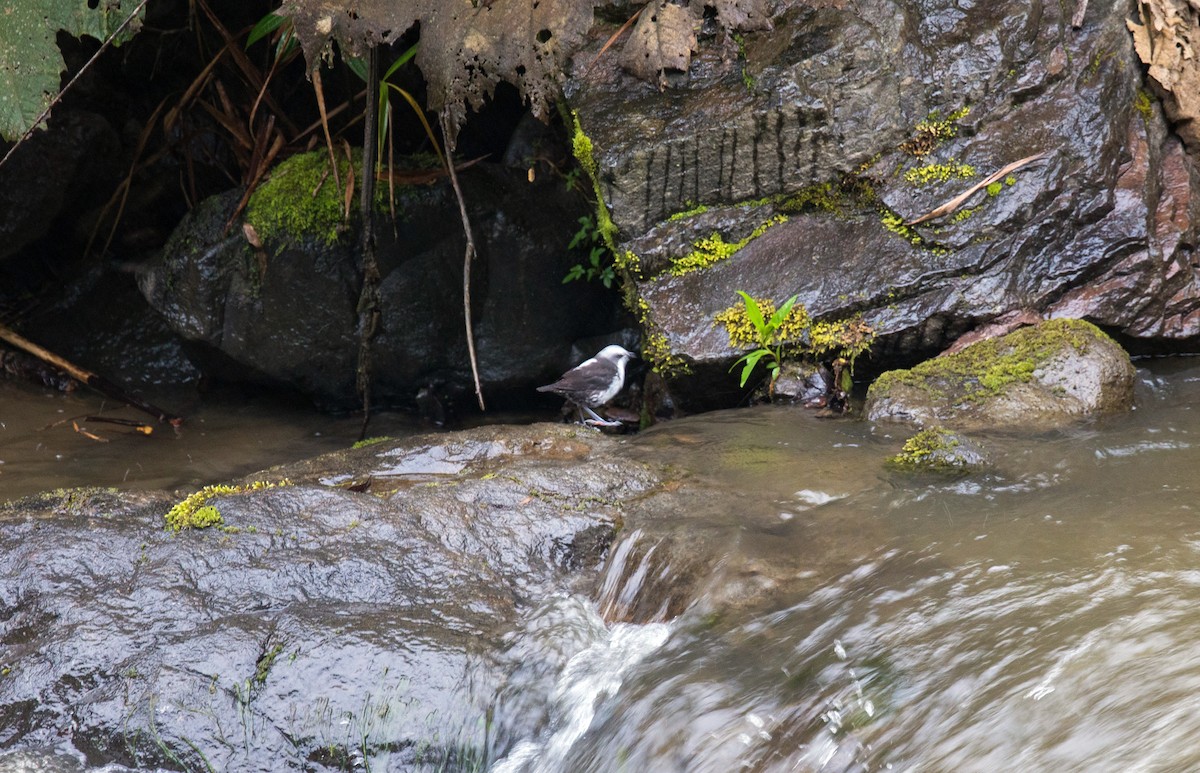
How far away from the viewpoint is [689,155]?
15.9 ft

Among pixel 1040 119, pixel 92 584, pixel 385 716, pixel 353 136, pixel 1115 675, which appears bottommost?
pixel 385 716

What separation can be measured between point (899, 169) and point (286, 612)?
3534 mm

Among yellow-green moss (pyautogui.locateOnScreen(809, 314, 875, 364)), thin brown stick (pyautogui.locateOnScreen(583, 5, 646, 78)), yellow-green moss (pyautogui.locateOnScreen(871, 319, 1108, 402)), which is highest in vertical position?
thin brown stick (pyautogui.locateOnScreen(583, 5, 646, 78))

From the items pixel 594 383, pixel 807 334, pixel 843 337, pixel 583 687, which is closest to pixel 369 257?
pixel 594 383

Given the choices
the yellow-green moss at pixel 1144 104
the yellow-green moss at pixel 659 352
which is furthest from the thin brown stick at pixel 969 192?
the yellow-green moss at pixel 659 352

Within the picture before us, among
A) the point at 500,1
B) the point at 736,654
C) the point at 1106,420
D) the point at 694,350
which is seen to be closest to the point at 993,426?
the point at 1106,420

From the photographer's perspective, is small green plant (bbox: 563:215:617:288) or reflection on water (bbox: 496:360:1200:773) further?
small green plant (bbox: 563:215:617:288)

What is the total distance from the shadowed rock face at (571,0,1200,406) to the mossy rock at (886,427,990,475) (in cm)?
104

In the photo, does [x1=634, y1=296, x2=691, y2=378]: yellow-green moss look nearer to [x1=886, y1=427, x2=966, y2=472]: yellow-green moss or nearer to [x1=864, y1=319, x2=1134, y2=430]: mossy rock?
[x1=864, y1=319, x2=1134, y2=430]: mossy rock

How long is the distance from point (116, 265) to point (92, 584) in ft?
14.3

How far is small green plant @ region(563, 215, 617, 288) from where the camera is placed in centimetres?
582

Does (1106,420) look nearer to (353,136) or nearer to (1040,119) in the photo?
(1040,119)

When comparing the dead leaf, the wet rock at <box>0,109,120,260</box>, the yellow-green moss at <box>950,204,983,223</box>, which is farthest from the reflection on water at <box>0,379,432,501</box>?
the dead leaf

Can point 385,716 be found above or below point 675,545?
below
